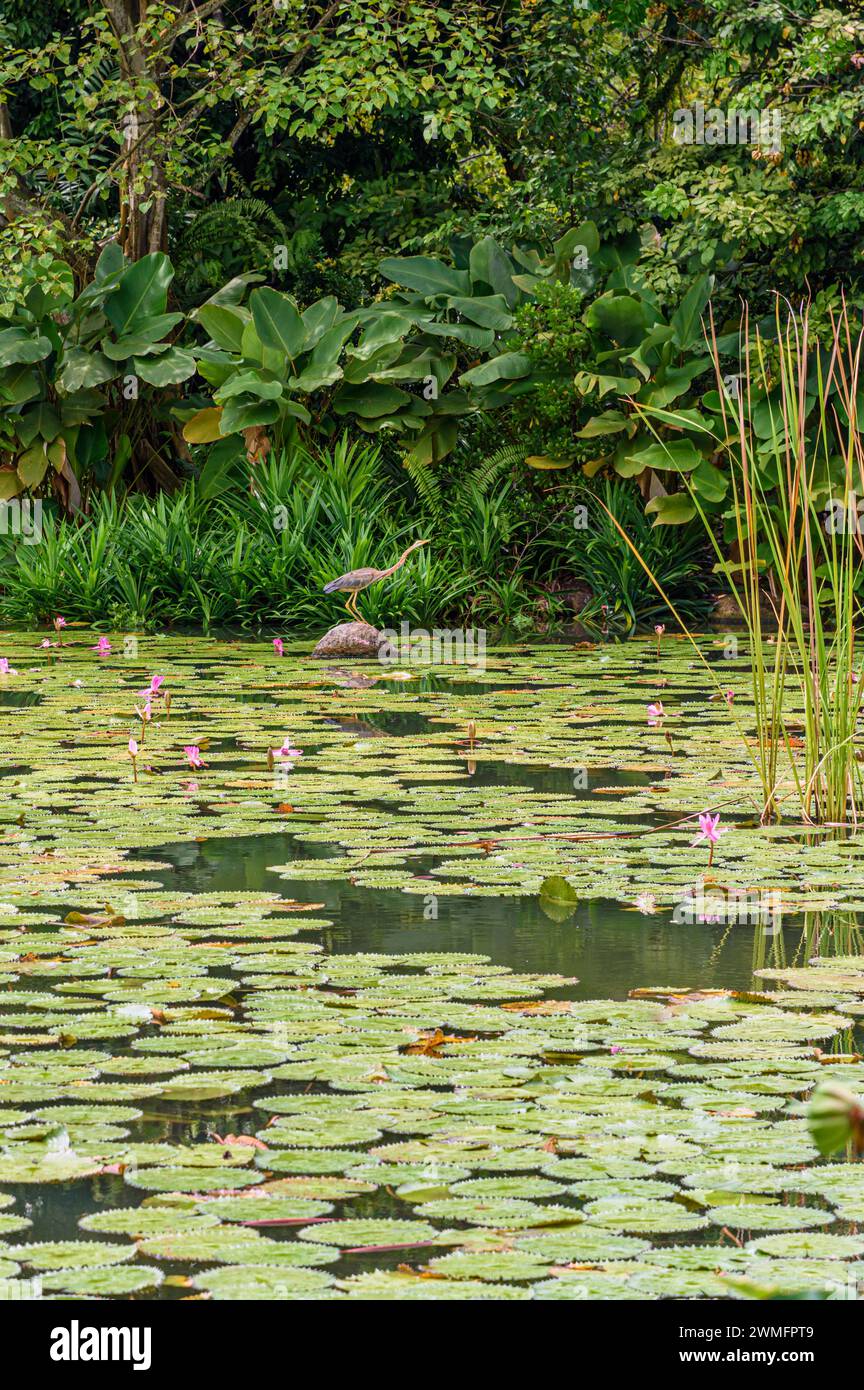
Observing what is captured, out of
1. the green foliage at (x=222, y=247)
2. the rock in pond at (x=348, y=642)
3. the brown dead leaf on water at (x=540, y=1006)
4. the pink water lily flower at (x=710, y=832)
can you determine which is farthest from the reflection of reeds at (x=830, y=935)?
the green foliage at (x=222, y=247)

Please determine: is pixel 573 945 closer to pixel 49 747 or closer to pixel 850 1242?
pixel 850 1242

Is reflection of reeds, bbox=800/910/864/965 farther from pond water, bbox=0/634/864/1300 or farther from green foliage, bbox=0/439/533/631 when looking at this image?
green foliage, bbox=0/439/533/631

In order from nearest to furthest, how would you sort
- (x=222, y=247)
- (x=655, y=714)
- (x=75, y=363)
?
1. (x=655, y=714)
2. (x=75, y=363)
3. (x=222, y=247)

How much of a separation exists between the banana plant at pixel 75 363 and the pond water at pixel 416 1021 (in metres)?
6.06

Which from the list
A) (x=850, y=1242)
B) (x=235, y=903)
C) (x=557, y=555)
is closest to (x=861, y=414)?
(x=557, y=555)

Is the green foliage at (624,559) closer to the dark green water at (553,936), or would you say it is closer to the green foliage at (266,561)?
the green foliage at (266,561)

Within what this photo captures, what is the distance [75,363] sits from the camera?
12734 millimetres

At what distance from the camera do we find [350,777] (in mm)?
6430

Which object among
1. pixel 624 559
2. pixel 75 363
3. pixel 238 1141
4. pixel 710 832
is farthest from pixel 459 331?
pixel 238 1141

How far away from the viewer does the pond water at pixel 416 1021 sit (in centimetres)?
260

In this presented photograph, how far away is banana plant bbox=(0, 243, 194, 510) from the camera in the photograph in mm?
12695

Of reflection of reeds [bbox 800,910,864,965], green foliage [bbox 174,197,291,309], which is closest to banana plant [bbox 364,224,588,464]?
green foliage [bbox 174,197,291,309]

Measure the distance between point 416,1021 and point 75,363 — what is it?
9745 millimetres

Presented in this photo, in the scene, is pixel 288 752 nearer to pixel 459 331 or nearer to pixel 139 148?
pixel 459 331
